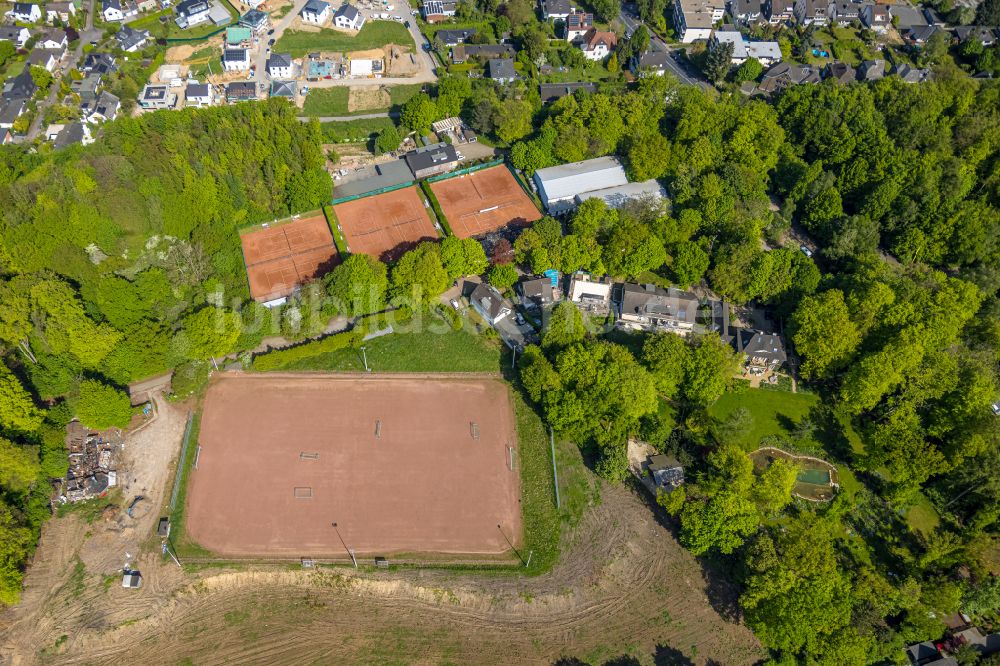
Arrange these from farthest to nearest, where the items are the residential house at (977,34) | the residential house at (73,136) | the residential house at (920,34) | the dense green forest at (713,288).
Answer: the residential house at (920,34) → the residential house at (977,34) → the residential house at (73,136) → the dense green forest at (713,288)

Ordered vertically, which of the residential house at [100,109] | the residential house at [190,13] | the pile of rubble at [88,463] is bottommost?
the pile of rubble at [88,463]

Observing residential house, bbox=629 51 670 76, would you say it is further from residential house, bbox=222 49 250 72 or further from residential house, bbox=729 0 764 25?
residential house, bbox=222 49 250 72

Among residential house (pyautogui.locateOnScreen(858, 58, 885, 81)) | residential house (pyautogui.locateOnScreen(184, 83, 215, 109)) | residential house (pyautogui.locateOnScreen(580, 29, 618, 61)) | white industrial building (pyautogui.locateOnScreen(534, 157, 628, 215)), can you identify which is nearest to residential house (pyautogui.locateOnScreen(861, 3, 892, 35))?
residential house (pyautogui.locateOnScreen(858, 58, 885, 81))

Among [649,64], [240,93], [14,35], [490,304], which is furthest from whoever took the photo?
[14,35]

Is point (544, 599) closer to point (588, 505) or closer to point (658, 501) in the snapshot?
point (588, 505)

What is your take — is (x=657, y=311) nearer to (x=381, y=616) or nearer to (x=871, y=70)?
(x=381, y=616)

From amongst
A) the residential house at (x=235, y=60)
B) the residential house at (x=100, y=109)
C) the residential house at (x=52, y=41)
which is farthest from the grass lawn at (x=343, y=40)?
the residential house at (x=52, y=41)

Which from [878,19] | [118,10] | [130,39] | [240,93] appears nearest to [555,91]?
[240,93]

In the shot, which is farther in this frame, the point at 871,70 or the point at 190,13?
the point at 190,13

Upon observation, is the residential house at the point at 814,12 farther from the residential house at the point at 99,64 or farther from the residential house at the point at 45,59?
the residential house at the point at 45,59
